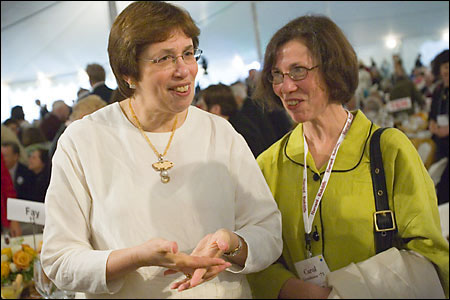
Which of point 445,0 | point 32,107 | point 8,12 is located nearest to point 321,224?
point 32,107

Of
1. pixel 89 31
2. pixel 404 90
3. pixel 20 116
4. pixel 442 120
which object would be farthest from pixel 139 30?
pixel 404 90

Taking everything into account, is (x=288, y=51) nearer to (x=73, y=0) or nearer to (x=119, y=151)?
(x=119, y=151)

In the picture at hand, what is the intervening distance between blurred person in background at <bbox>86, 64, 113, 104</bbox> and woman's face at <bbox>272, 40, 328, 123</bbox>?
49cm

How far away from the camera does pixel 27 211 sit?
170 cm

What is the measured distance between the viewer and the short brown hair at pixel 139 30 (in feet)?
4.13

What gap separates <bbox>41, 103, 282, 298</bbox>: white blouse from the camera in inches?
51.0

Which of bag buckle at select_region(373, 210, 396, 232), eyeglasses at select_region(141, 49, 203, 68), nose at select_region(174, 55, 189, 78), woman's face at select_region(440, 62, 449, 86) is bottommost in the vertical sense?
bag buckle at select_region(373, 210, 396, 232)

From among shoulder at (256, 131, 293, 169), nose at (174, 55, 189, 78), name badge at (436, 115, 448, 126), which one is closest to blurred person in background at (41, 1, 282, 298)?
nose at (174, 55, 189, 78)

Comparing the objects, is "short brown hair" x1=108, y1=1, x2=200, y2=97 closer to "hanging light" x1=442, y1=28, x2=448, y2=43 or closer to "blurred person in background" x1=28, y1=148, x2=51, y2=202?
"blurred person in background" x1=28, y1=148, x2=51, y2=202

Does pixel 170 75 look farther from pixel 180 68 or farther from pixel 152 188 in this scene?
pixel 152 188

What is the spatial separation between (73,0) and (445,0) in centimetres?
418

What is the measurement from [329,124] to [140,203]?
0.65 meters

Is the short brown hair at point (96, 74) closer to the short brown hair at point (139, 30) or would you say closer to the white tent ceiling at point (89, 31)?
the white tent ceiling at point (89, 31)

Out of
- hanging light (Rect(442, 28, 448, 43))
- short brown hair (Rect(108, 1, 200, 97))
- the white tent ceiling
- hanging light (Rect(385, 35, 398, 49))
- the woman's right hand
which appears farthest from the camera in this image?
hanging light (Rect(385, 35, 398, 49))
